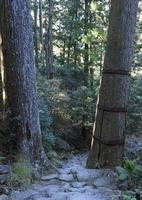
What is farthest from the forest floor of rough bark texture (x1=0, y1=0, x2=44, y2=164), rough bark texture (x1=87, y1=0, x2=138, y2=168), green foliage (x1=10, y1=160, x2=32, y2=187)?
rough bark texture (x1=0, y1=0, x2=44, y2=164)

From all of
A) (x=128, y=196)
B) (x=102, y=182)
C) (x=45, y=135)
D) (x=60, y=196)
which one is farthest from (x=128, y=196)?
(x=45, y=135)

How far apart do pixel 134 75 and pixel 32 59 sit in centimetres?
747

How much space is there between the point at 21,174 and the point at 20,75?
177cm

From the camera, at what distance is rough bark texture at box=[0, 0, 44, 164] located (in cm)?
554

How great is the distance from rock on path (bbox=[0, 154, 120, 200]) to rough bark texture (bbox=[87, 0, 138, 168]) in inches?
20.2

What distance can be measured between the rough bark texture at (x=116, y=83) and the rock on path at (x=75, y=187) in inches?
20.2

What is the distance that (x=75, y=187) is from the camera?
4.95 metres

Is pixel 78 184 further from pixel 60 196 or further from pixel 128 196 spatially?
pixel 128 196

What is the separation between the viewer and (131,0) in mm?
5887

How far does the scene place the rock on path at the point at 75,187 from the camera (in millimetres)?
4344

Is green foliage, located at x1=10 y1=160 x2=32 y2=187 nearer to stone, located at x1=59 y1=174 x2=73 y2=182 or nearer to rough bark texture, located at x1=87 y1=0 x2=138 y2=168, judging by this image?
stone, located at x1=59 y1=174 x2=73 y2=182

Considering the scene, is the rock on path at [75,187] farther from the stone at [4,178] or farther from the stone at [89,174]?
the stone at [4,178]

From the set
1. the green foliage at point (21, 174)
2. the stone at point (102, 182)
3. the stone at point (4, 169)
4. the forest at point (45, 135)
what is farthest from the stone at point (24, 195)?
the stone at point (102, 182)

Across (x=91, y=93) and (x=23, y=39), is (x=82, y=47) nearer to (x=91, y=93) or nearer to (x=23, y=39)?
(x=91, y=93)
